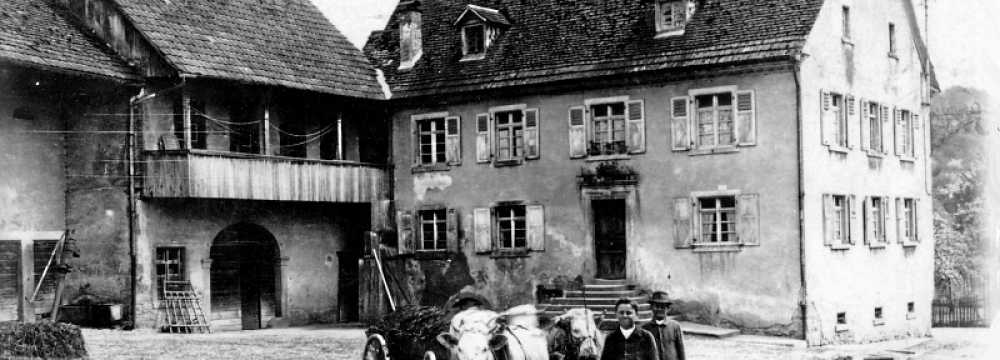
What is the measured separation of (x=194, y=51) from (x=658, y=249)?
1140 centimetres

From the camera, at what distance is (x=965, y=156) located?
164 ft

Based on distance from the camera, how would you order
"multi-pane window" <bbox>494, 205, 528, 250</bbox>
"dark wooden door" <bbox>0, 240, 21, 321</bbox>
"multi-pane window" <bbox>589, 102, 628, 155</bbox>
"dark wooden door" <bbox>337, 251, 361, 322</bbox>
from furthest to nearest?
"dark wooden door" <bbox>337, 251, 361, 322</bbox> → "multi-pane window" <bbox>494, 205, 528, 250</bbox> → "multi-pane window" <bbox>589, 102, 628, 155</bbox> → "dark wooden door" <bbox>0, 240, 21, 321</bbox>

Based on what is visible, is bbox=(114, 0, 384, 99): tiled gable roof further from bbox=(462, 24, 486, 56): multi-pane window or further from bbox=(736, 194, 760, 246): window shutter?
bbox=(736, 194, 760, 246): window shutter

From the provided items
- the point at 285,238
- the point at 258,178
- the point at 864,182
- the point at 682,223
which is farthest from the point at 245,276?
the point at 864,182

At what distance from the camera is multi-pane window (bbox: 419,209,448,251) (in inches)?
1247

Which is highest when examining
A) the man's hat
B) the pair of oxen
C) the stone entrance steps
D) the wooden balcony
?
the wooden balcony

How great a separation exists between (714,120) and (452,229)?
7544 mm

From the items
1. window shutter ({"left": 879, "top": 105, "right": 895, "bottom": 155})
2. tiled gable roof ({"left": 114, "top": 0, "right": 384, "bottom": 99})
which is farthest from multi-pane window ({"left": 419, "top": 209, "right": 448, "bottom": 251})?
window shutter ({"left": 879, "top": 105, "right": 895, "bottom": 155})

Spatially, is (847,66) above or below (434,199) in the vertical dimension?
above

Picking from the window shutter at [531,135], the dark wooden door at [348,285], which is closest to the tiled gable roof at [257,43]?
the window shutter at [531,135]

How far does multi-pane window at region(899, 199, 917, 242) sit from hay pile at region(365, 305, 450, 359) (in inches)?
744

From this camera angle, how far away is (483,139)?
101 ft

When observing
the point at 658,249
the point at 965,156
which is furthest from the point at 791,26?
the point at 965,156

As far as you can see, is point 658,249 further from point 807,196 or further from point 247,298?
point 247,298
